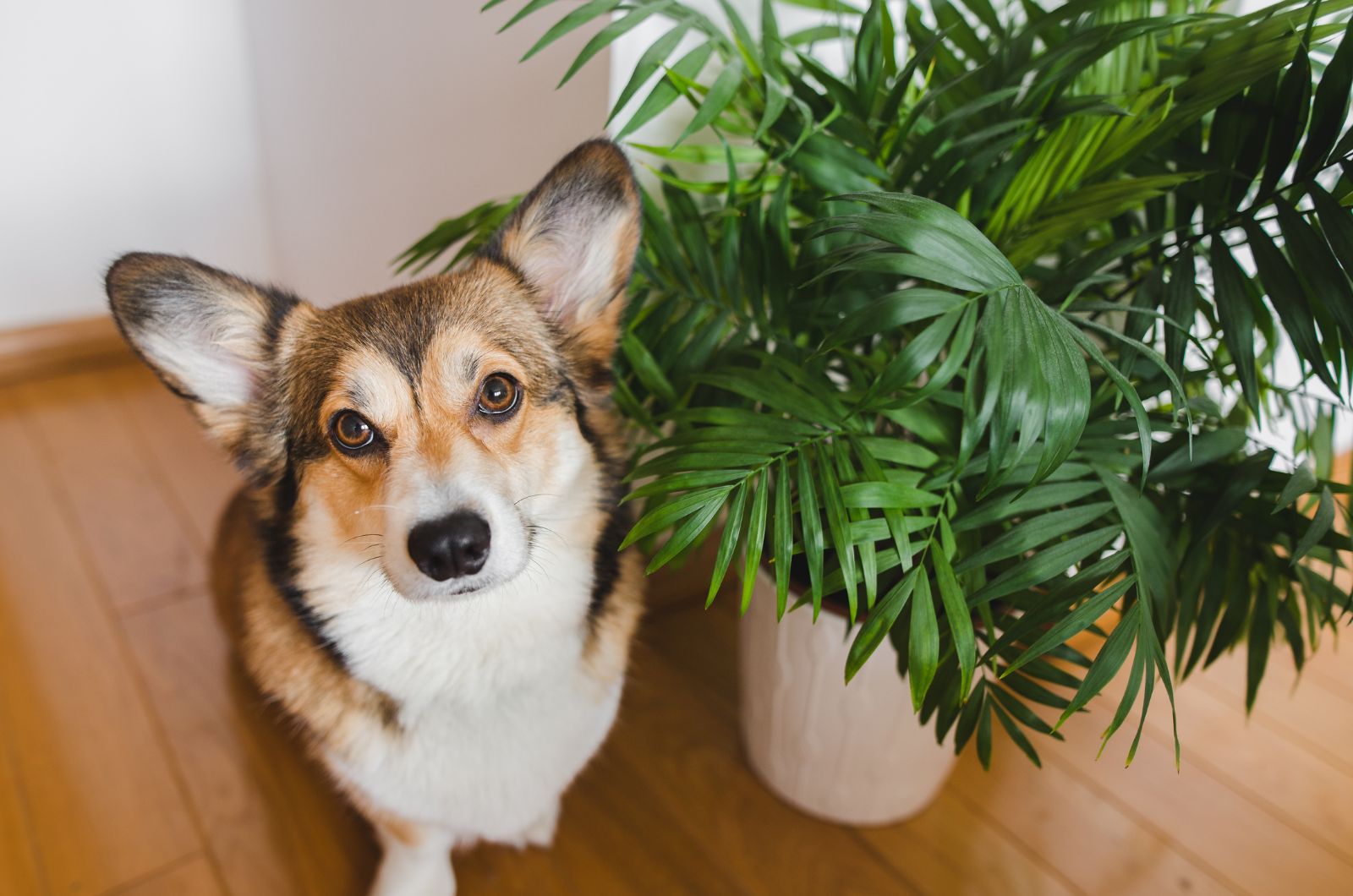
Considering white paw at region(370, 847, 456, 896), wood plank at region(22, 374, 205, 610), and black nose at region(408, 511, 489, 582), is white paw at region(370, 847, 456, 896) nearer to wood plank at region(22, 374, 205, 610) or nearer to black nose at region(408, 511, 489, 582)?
black nose at region(408, 511, 489, 582)

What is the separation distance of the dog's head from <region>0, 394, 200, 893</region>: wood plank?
687 mm

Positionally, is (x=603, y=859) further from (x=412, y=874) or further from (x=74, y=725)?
(x=74, y=725)

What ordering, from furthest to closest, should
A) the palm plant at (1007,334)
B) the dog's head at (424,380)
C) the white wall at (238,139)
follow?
the white wall at (238,139) < the dog's head at (424,380) < the palm plant at (1007,334)

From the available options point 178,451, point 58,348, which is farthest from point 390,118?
point 58,348

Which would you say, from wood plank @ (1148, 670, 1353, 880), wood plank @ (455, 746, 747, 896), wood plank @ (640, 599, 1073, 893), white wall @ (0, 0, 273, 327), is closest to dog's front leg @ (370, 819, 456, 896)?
wood plank @ (455, 746, 747, 896)

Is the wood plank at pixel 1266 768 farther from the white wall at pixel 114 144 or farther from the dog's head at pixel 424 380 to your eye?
the white wall at pixel 114 144

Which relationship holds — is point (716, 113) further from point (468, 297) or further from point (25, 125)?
point (25, 125)

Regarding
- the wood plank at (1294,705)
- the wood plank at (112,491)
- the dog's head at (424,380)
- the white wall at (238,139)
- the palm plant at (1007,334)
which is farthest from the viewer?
the wood plank at (112,491)

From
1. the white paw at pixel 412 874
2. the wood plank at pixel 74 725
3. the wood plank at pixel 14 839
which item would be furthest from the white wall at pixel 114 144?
the white paw at pixel 412 874

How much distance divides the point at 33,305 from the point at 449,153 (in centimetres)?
174

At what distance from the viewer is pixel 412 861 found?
1292mm

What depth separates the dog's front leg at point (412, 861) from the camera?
127 centimetres

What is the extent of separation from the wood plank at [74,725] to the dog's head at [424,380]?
2.25 feet

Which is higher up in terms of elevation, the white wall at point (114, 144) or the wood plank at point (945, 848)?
the white wall at point (114, 144)
